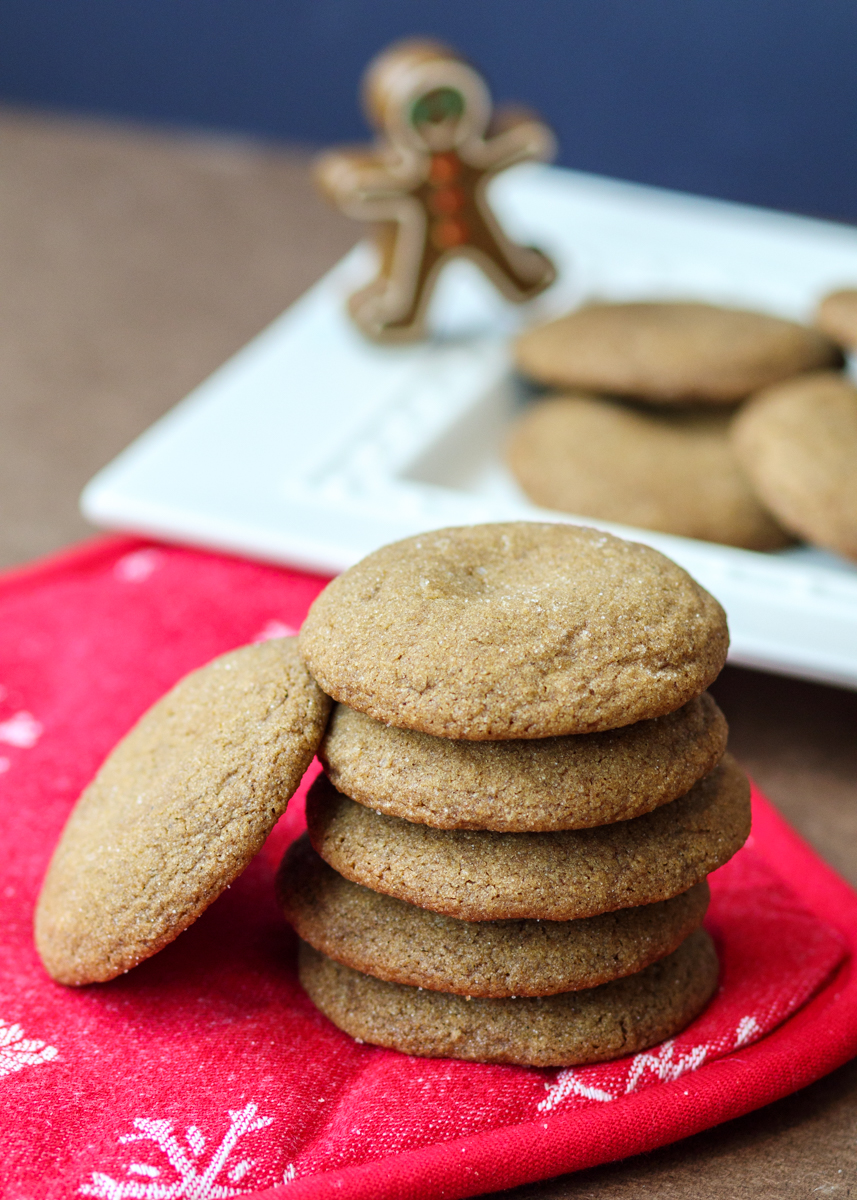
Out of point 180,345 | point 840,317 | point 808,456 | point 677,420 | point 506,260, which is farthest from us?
point 180,345

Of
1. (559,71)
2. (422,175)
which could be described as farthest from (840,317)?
(559,71)

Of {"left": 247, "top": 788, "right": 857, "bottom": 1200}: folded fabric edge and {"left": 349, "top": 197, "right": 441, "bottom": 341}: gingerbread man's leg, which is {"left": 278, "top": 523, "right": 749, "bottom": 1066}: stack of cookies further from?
{"left": 349, "top": 197, "right": 441, "bottom": 341}: gingerbread man's leg

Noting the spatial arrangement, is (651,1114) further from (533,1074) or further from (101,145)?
(101,145)

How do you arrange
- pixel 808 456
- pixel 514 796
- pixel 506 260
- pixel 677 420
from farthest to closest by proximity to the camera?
pixel 506 260 < pixel 677 420 < pixel 808 456 < pixel 514 796

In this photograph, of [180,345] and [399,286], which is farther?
[180,345]

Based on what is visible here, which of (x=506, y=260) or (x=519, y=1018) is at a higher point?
(x=506, y=260)

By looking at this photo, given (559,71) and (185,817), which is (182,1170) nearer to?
(185,817)
